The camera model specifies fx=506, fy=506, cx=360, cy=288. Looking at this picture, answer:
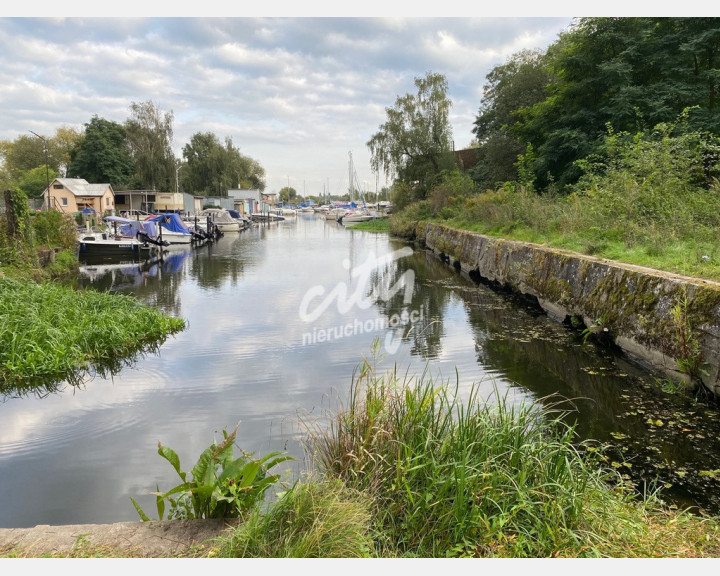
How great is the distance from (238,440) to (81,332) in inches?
176

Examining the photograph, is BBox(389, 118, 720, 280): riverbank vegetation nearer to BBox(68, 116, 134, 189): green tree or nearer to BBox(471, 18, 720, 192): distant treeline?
BBox(471, 18, 720, 192): distant treeline

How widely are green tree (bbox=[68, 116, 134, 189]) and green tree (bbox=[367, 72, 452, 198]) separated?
A: 40.2m

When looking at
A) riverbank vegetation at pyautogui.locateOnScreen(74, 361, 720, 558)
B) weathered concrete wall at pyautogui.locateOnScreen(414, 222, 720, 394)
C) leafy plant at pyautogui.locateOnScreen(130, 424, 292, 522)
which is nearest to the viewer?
riverbank vegetation at pyautogui.locateOnScreen(74, 361, 720, 558)

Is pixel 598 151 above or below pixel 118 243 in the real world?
above

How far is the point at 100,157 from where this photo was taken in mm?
61969

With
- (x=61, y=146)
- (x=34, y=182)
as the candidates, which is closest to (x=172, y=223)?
(x=34, y=182)

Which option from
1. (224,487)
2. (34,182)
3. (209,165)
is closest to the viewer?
(224,487)

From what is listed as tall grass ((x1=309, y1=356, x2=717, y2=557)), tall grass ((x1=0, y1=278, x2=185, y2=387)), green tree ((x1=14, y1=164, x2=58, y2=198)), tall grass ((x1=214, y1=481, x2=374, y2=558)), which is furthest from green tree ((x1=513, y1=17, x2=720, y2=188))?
green tree ((x1=14, y1=164, x2=58, y2=198))

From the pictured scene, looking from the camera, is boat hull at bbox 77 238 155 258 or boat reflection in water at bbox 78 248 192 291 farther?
boat hull at bbox 77 238 155 258

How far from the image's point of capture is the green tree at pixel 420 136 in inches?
1459

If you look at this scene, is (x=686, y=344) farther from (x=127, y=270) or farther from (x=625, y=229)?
(x=127, y=270)

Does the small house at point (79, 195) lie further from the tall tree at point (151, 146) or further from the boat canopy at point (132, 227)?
the boat canopy at point (132, 227)

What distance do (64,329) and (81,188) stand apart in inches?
2073

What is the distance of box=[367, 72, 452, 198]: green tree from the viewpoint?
3706 centimetres
